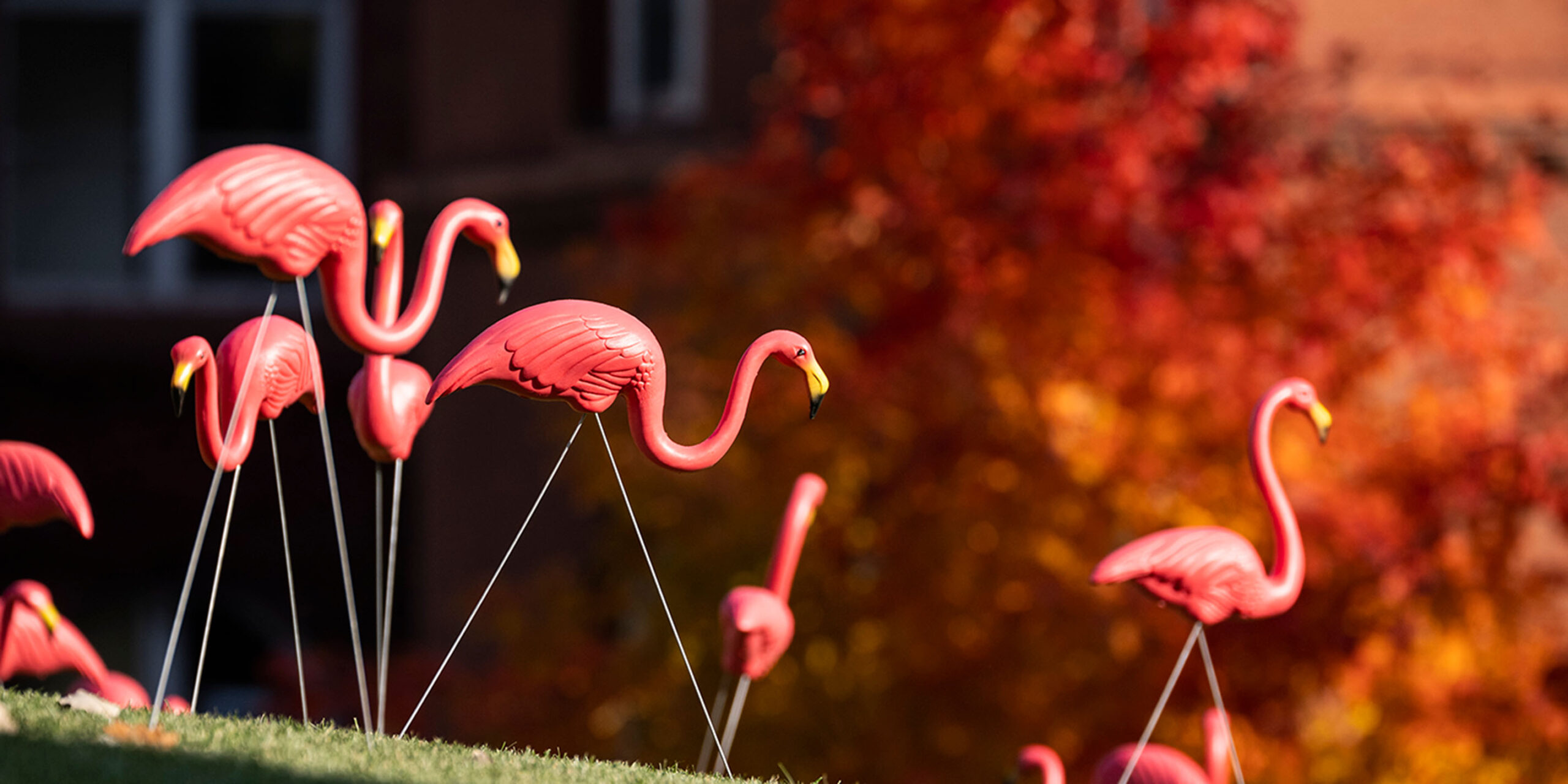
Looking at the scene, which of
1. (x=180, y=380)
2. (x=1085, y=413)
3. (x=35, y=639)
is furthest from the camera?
(x=1085, y=413)

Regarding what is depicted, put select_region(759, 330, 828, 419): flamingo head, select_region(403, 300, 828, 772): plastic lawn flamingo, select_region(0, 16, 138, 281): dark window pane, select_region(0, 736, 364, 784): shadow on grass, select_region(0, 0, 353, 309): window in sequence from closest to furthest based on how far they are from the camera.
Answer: select_region(0, 736, 364, 784): shadow on grass → select_region(403, 300, 828, 772): plastic lawn flamingo → select_region(759, 330, 828, 419): flamingo head → select_region(0, 0, 353, 309): window → select_region(0, 16, 138, 281): dark window pane

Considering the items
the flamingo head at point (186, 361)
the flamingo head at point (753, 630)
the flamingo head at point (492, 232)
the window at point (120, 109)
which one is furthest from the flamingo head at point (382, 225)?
the window at point (120, 109)

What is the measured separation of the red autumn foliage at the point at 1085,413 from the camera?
16.5 ft

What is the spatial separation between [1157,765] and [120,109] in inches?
368

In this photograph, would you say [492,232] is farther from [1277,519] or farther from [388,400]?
[1277,519]

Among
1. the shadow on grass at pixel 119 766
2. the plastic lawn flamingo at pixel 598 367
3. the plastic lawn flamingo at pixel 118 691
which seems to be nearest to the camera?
the shadow on grass at pixel 119 766

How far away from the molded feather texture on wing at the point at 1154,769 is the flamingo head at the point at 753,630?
31.8 inches

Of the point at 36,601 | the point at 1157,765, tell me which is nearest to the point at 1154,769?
the point at 1157,765

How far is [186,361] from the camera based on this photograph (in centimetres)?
328

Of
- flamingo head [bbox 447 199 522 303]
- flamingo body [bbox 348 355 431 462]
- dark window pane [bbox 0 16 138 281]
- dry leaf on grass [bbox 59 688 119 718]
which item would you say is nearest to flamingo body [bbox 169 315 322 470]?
flamingo body [bbox 348 355 431 462]

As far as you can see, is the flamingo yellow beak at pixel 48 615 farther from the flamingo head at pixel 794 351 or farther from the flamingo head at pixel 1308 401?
the flamingo head at pixel 1308 401

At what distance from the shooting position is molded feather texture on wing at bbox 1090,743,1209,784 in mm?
3596

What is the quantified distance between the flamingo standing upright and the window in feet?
24.7

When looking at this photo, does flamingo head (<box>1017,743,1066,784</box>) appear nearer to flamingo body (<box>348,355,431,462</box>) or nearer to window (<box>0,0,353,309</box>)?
flamingo body (<box>348,355,431,462</box>)
